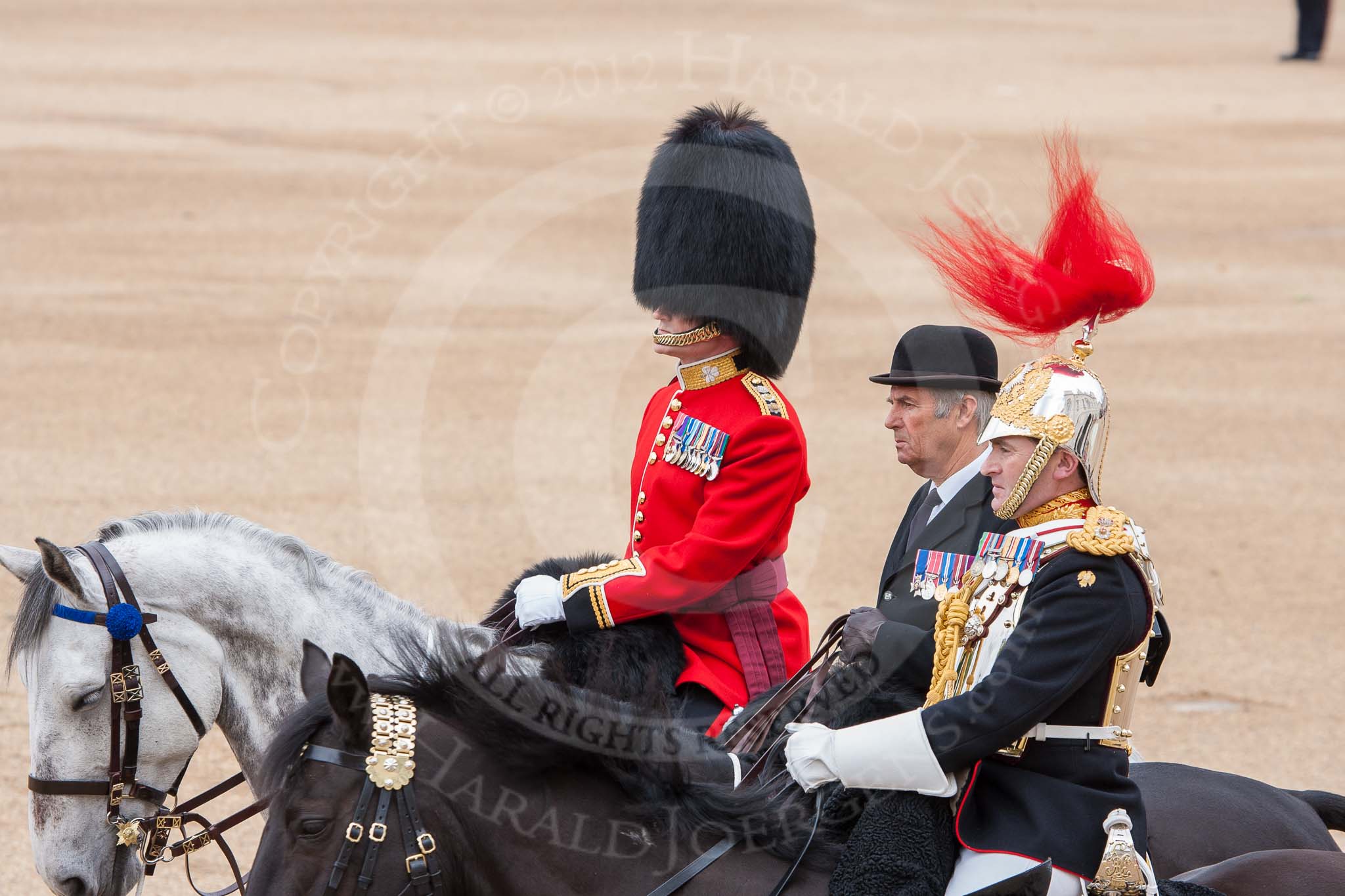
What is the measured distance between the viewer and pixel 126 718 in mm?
3137

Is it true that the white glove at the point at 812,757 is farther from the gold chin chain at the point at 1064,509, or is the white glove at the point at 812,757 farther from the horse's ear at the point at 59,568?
the horse's ear at the point at 59,568

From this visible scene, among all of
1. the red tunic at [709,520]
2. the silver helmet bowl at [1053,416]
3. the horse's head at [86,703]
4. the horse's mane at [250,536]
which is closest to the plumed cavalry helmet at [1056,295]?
the silver helmet bowl at [1053,416]

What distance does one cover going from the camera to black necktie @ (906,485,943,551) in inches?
130

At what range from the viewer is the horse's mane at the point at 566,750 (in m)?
2.49

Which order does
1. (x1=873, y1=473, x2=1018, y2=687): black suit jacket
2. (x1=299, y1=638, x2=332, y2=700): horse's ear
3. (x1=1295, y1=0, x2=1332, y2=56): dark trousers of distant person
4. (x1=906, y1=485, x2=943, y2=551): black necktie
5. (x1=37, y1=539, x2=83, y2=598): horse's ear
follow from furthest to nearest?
1. (x1=1295, y1=0, x2=1332, y2=56): dark trousers of distant person
2. (x1=906, y1=485, x2=943, y2=551): black necktie
3. (x1=37, y1=539, x2=83, y2=598): horse's ear
4. (x1=873, y1=473, x2=1018, y2=687): black suit jacket
5. (x1=299, y1=638, x2=332, y2=700): horse's ear

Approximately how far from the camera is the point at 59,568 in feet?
10.0

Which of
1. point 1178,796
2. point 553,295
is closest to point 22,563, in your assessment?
point 1178,796

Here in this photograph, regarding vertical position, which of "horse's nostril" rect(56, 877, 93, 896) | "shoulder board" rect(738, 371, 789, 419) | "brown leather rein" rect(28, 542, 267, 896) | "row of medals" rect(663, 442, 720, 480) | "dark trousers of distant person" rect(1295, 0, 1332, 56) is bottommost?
"horse's nostril" rect(56, 877, 93, 896)

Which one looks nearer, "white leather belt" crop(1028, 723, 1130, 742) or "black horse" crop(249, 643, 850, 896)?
"black horse" crop(249, 643, 850, 896)

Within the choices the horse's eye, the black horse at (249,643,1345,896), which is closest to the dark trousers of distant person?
the black horse at (249,643,1345,896)

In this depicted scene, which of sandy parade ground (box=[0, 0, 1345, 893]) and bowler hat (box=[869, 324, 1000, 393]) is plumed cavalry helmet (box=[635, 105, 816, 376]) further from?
sandy parade ground (box=[0, 0, 1345, 893])

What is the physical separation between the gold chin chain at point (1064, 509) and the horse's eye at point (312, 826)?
119cm

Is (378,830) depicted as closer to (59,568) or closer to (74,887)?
(59,568)

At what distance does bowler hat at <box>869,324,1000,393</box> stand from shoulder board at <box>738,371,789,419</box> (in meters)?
0.23
